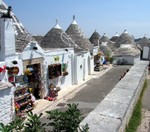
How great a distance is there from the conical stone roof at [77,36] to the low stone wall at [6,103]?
12793 mm

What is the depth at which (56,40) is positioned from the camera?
1778cm

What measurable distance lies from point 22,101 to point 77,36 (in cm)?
1274

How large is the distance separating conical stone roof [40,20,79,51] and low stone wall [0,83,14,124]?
9432 millimetres

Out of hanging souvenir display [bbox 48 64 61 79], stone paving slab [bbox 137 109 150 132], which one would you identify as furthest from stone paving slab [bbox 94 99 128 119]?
hanging souvenir display [bbox 48 64 61 79]

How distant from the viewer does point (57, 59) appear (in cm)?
1397

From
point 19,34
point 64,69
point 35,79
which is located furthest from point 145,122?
point 64,69

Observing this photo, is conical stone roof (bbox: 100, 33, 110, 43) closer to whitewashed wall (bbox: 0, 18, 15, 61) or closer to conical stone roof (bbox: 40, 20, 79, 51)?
conical stone roof (bbox: 40, 20, 79, 51)

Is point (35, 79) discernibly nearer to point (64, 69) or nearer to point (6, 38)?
point (64, 69)

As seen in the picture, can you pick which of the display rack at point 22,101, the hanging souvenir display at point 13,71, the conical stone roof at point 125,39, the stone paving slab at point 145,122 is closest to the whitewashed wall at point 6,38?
the hanging souvenir display at point 13,71

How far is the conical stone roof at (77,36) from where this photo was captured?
2091 centimetres

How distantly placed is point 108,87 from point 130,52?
50.8 ft

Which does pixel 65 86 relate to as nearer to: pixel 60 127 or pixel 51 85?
pixel 51 85

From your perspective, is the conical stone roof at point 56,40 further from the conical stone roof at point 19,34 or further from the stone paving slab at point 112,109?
the stone paving slab at point 112,109

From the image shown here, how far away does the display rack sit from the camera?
30.8ft
